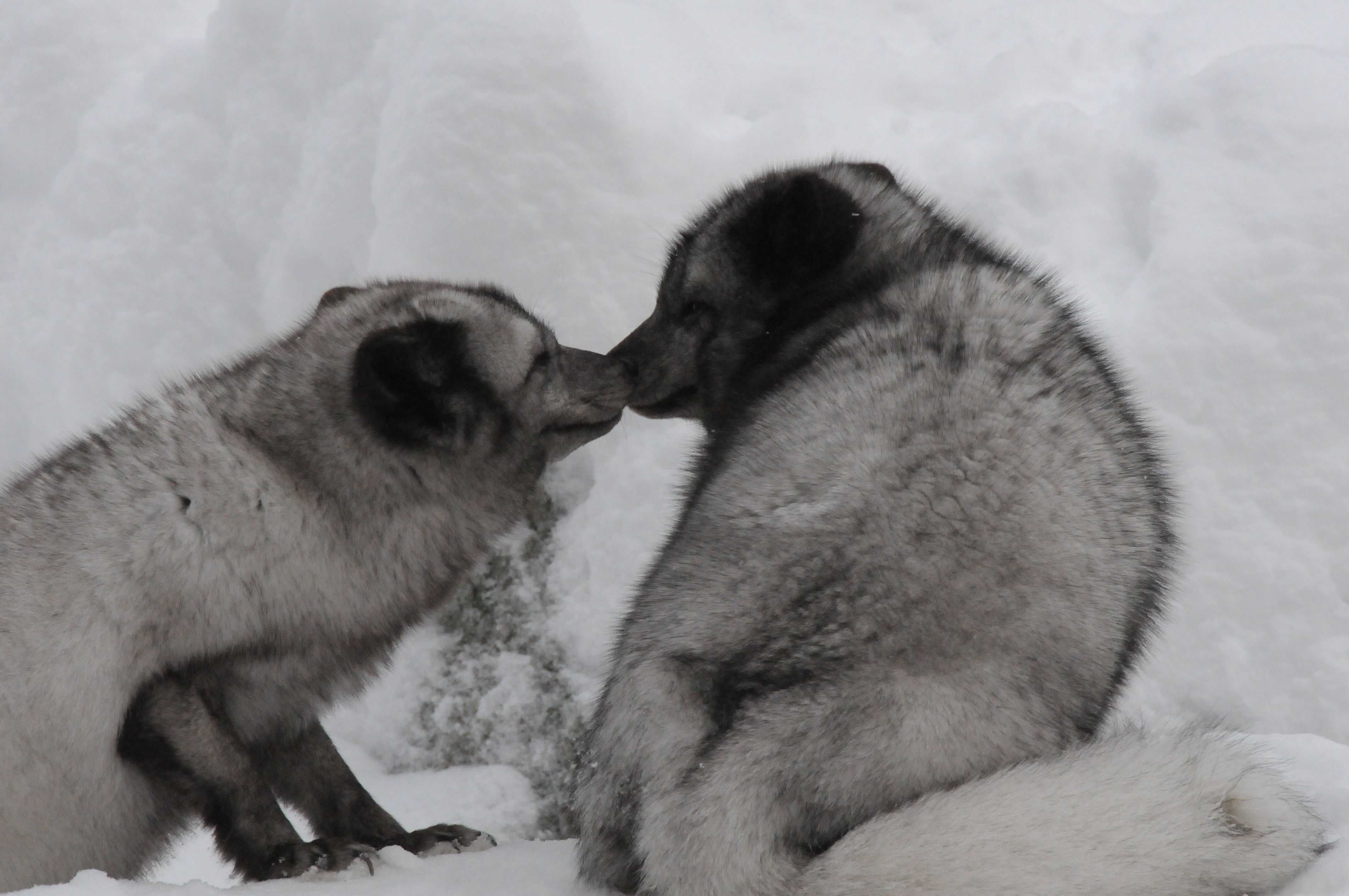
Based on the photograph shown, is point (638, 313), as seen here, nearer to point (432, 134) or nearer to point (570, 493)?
point (570, 493)

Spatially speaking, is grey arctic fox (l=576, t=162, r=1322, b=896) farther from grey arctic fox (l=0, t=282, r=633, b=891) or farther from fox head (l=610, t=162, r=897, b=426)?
grey arctic fox (l=0, t=282, r=633, b=891)

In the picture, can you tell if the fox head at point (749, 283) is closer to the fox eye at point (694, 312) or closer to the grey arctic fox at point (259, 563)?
the fox eye at point (694, 312)

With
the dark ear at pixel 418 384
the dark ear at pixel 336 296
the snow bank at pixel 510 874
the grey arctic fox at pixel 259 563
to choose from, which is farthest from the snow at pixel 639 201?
the dark ear at pixel 336 296

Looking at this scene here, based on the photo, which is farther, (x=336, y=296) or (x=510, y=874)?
(x=336, y=296)

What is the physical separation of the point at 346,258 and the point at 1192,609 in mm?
4328

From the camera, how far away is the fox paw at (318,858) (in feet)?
10.4

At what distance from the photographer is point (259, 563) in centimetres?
324

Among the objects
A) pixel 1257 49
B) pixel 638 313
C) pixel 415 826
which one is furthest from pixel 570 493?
pixel 1257 49

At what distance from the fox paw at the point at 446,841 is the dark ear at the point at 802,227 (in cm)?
191

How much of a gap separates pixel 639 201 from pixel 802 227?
229cm

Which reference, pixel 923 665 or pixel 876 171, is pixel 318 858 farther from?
pixel 876 171

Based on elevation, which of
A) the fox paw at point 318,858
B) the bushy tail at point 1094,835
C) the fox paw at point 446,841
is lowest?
the fox paw at point 318,858

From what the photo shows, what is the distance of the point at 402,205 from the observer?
5801 millimetres

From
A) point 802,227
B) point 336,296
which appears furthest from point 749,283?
point 336,296
